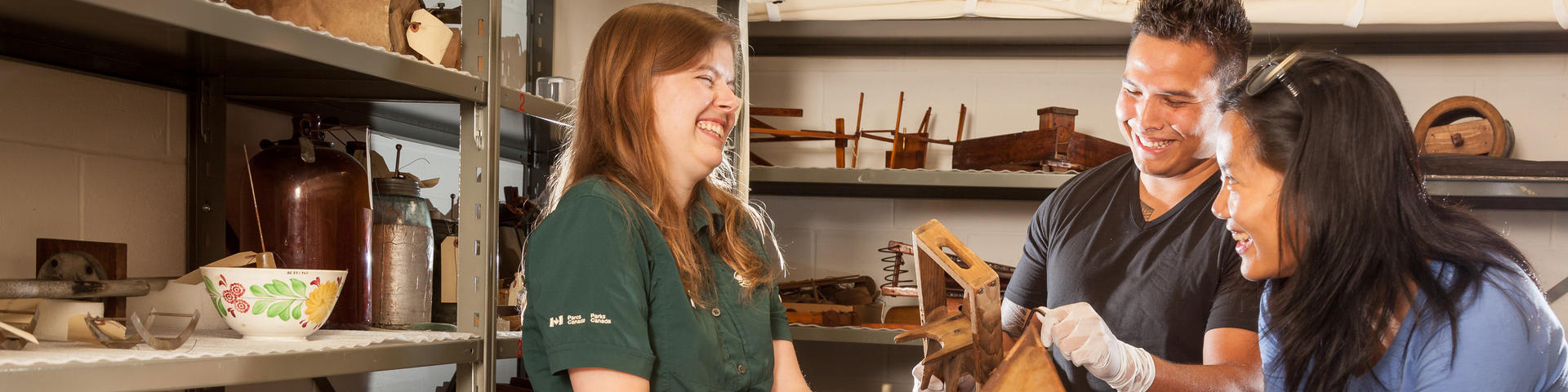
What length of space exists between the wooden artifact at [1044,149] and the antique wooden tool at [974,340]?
1.97 ft

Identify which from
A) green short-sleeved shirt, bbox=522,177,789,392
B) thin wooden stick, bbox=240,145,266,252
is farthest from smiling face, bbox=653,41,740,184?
thin wooden stick, bbox=240,145,266,252

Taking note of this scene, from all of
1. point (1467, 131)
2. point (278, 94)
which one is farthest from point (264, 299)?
point (1467, 131)

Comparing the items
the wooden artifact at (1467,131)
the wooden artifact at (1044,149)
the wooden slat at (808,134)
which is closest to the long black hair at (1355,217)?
the wooden artifact at (1044,149)

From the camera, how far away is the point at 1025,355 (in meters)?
1.92

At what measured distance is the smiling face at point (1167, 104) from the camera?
6.18 feet

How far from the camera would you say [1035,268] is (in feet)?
7.22

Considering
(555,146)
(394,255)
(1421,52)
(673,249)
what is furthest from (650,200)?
(1421,52)

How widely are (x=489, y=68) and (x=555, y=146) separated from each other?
0.81 metres

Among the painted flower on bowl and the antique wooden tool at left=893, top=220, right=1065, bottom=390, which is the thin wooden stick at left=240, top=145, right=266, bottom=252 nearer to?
the painted flower on bowl

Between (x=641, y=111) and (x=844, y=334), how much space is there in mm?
1180

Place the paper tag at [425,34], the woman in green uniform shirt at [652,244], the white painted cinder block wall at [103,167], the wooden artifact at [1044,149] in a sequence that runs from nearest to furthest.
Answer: the woman in green uniform shirt at [652,244], the white painted cinder block wall at [103,167], the paper tag at [425,34], the wooden artifact at [1044,149]

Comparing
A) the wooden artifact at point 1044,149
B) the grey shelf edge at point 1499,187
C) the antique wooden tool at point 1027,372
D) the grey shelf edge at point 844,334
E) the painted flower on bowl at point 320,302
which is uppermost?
the wooden artifact at point 1044,149

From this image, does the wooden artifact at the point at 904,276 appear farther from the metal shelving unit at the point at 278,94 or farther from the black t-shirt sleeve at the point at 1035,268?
the metal shelving unit at the point at 278,94

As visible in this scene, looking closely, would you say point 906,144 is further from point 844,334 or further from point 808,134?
point 844,334
